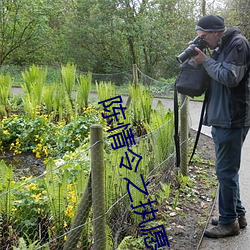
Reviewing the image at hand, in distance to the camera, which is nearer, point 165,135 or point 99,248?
point 99,248

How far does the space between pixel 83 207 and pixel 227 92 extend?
1439mm

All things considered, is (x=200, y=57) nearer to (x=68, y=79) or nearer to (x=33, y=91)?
(x=33, y=91)

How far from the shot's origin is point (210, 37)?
304 cm

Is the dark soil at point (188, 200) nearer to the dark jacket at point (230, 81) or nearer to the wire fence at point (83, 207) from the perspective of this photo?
the wire fence at point (83, 207)

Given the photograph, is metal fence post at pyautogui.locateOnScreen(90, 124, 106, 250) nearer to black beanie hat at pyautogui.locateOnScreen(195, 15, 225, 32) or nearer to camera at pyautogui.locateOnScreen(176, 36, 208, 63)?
camera at pyautogui.locateOnScreen(176, 36, 208, 63)

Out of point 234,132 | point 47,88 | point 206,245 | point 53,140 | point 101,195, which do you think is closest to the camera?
point 101,195

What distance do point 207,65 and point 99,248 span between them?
1.60 meters

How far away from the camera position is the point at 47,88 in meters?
7.15

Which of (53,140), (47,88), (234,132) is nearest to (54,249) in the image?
(234,132)

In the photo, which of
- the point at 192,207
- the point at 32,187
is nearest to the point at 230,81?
the point at 192,207

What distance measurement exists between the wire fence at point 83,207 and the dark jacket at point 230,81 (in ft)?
2.60

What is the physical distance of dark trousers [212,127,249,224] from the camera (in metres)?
3.03

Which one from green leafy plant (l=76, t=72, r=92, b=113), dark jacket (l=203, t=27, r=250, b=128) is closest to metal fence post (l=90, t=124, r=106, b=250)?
dark jacket (l=203, t=27, r=250, b=128)

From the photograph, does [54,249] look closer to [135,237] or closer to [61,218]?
[61,218]
